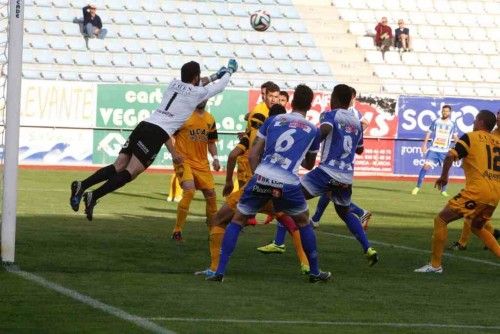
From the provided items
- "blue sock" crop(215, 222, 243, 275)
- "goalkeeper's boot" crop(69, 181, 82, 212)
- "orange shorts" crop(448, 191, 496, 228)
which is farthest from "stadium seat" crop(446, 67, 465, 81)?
"blue sock" crop(215, 222, 243, 275)

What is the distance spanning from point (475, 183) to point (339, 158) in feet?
5.04

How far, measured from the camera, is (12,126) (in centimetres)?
1212

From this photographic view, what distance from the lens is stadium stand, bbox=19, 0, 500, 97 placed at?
38156 mm

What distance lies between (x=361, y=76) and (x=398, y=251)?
25695 millimetres

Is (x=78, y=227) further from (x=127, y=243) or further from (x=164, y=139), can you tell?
(x=164, y=139)

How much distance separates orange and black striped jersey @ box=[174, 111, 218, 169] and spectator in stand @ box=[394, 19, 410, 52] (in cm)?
2562

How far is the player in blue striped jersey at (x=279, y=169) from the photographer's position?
11.3 meters

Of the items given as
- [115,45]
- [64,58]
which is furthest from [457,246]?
[115,45]

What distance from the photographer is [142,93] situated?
34.7 m

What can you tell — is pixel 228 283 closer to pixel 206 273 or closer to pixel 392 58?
pixel 206 273

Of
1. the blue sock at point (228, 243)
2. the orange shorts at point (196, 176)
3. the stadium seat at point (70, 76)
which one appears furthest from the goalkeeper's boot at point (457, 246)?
the stadium seat at point (70, 76)

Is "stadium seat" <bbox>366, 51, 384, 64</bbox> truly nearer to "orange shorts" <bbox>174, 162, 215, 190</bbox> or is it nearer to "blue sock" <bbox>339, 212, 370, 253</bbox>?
"orange shorts" <bbox>174, 162, 215, 190</bbox>

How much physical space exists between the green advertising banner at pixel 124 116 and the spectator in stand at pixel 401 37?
8.50 meters

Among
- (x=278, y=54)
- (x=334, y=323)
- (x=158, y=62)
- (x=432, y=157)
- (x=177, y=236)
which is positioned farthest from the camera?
(x=278, y=54)
